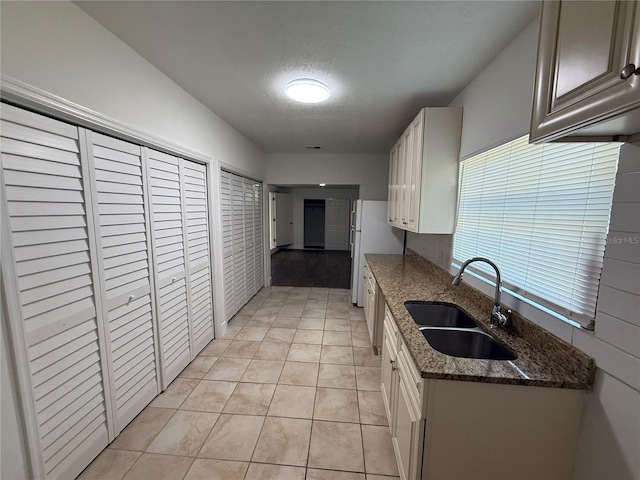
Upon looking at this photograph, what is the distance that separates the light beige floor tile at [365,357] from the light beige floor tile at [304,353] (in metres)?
0.38

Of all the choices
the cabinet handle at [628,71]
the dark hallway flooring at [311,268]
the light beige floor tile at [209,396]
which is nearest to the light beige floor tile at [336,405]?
the light beige floor tile at [209,396]

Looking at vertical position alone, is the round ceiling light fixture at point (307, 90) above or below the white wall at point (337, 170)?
above

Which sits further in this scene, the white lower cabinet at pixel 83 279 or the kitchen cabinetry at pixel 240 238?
the kitchen cabinetry at pixel 240 238

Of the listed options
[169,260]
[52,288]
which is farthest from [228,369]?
[52,288]

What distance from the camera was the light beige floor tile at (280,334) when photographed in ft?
9.55

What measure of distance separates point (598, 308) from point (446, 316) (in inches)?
36.8

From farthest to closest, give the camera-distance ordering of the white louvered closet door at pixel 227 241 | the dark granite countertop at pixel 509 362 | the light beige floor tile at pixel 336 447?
the white louvered closet door at pixel 227 241 < the light beige floor tile at pixel 336 447 < the dark granite countertop at pixel 509 362

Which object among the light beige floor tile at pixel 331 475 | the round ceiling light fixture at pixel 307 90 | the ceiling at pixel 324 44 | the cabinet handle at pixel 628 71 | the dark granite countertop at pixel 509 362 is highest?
the ceiling at pixel 324 44

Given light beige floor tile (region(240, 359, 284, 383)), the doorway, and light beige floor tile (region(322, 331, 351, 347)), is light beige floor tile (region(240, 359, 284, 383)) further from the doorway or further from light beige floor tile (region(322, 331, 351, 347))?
the doorway

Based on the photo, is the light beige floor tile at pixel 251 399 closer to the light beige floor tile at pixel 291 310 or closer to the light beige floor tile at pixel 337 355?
the light beige floor tile at pixel 337 355

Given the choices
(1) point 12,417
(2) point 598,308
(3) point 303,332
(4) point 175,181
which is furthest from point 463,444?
(4) point 175,181

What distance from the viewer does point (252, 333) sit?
3.04 metres

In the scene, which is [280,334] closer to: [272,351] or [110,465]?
[272,351]

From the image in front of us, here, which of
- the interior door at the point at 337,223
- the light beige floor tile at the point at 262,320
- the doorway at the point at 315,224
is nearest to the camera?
the light beige floor tile at the point at 262,320
